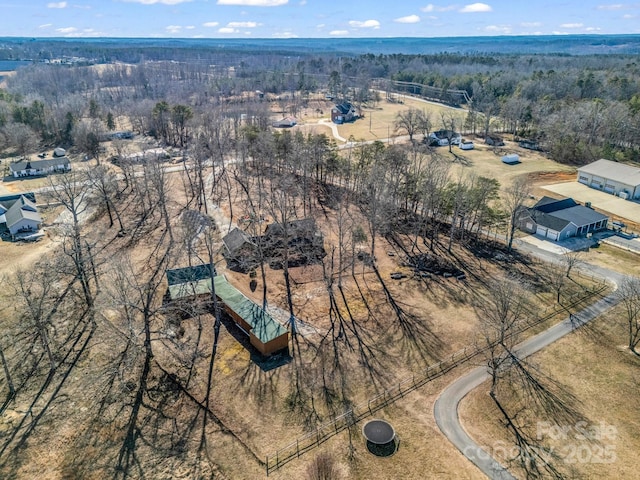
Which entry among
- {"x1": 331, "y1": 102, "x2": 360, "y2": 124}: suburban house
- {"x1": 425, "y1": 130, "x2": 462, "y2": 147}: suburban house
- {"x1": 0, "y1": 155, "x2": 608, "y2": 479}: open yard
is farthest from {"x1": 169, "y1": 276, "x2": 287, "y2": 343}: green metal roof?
{"x1": 331, "y1": 102, "x2": 360, "y2": 124}: suburban house

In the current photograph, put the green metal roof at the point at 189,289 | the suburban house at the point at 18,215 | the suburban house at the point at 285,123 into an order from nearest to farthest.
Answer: the green metal roof at the point at 189,289 → the suburban house at the point at 18,215 → the suburban house at the point at 285,123

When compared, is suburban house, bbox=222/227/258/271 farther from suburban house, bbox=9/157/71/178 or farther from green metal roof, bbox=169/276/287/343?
suburban house, bbox=9/157/71/178

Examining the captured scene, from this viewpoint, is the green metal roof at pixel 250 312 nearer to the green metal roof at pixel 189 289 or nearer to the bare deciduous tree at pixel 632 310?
the green metal roof at pixel 189 289

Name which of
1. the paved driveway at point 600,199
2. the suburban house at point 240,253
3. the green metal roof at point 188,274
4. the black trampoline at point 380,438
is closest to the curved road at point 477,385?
the black trampoline at point 380,438

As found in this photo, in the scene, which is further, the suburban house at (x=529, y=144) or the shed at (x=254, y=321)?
the suburban house at (x=529, y=144)

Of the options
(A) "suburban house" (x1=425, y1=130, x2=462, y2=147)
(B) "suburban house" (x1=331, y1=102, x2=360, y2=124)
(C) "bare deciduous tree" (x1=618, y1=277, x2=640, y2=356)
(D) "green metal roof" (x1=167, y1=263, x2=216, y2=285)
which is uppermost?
(B) "suburban house" (x1=331, y1=102, x2=360, y2=124)

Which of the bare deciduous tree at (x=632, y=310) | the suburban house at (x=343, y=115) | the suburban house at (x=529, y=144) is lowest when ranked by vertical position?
the bare deciduous tree at (x=632, y=310)

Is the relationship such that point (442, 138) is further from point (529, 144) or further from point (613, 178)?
point (613, 178)
